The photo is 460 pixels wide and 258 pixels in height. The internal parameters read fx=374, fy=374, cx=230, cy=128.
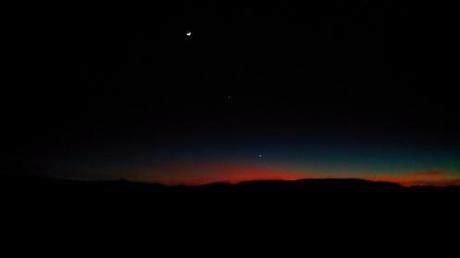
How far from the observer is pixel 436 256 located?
1903 centimetres

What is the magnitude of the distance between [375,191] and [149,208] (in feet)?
77.6

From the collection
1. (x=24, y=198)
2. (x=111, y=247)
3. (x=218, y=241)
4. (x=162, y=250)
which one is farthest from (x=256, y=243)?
(x=24, y=198)

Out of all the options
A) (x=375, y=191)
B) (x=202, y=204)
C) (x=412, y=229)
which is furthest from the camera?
(x=375, y=191)

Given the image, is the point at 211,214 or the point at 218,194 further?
the point at 218,194

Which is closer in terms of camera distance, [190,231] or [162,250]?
[162,250]

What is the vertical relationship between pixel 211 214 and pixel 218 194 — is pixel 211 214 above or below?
below

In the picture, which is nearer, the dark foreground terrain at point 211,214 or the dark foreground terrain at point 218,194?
the dark foreground terrain at point 211,214

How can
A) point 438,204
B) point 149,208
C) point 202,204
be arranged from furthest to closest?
1. point 438,204
2. point 202,204
3. point 149,208

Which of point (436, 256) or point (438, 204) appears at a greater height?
point (438, 204)

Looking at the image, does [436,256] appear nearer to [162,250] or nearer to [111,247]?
[162,250]

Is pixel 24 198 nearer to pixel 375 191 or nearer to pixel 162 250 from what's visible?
pixel 162 250

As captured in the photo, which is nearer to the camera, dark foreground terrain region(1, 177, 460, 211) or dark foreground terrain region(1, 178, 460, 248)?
dark foreground terrain region(1, 178, 460, 248)

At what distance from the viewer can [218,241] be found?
2083 cm

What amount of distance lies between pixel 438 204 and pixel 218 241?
21677 mm
